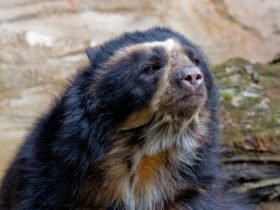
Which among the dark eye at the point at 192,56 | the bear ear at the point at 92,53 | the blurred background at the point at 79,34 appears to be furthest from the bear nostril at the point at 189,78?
the blurred background at the point at 79,34

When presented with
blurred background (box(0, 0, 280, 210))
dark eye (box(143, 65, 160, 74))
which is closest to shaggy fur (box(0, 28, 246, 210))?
dark eye (box(143, 65, 160, 74))

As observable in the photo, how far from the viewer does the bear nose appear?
15.4 ft

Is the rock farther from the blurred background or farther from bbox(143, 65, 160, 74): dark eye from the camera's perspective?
bbox(143, 65, 160, 74): dark eye

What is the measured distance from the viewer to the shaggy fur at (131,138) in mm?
4852

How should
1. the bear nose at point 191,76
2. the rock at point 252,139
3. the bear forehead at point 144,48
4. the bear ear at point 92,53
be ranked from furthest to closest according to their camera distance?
1. the rock at point 252,139
2. the bear ear at point 92,53
3. the bear forehead at point 144,48
4. the bear nose at point 191,76

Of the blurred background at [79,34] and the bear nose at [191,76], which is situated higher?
the bear nose at [191,76]

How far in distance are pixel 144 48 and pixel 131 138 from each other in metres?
0.53

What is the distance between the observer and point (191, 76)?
4.70 m

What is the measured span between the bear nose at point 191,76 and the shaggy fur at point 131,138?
0.10ft

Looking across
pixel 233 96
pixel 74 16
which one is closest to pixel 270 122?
pixel 233 96

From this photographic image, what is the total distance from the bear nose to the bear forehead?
0.21 metres

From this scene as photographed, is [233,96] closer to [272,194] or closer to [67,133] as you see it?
[272,194]

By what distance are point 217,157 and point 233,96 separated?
1.61 meters

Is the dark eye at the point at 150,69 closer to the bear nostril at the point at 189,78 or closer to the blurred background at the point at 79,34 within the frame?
the bear nostril at the point at 189,78
